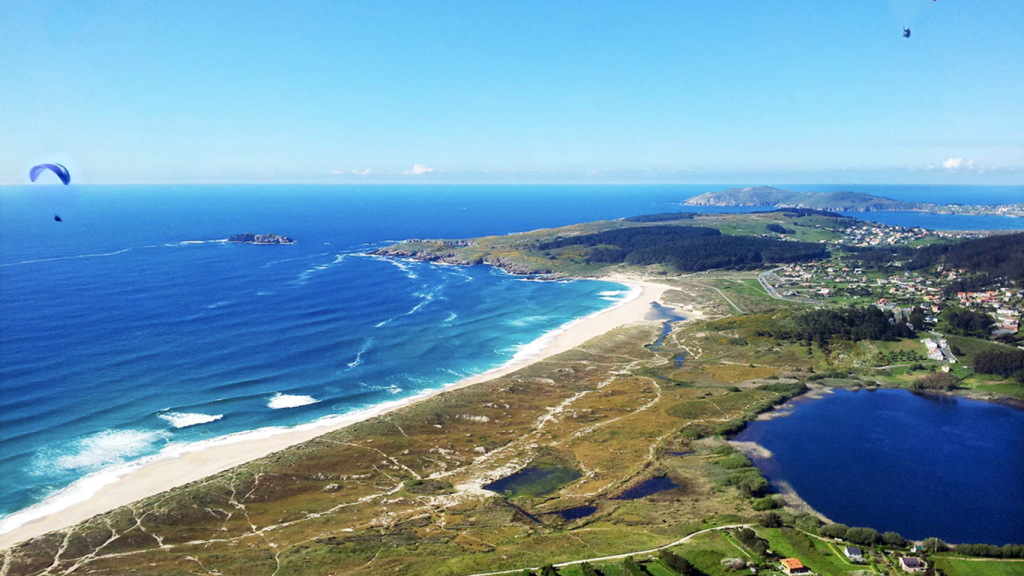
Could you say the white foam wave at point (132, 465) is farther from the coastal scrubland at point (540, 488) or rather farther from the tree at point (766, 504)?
the tree at point (766, 504)

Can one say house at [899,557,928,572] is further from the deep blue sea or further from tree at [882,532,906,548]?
the deep blue sea

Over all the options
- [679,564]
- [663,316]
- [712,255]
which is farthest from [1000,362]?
[712,255]

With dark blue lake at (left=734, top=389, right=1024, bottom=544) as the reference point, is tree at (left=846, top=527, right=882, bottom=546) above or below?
above

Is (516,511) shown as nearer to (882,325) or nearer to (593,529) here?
(593,529)

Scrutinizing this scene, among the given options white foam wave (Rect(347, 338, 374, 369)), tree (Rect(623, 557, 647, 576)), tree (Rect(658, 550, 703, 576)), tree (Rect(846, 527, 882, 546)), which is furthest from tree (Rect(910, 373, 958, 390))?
white foam wave (Rect(347, 338, 374, 369))

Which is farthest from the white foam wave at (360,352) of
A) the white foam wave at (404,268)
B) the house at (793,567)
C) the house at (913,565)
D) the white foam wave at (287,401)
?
the house at (913,565)

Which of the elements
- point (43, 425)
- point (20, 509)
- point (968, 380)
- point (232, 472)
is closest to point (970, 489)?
point (968, 380)

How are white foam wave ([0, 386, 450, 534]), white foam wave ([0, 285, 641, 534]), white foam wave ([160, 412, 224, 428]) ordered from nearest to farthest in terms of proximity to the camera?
white foam wave ([0, 386, 450, 534])
white foam wave ([0, 285, 641, 534])
white foam wave ([160, 412, 224, 428])
